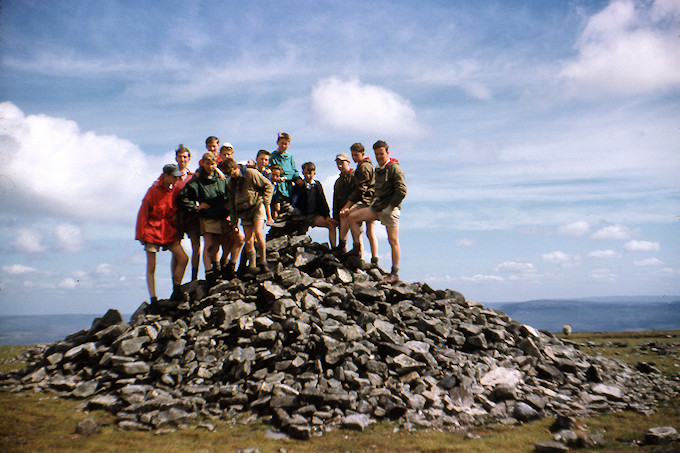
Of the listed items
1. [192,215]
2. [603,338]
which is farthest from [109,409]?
[603,338]

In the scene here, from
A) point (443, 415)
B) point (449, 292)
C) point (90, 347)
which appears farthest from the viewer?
point (449, 292)

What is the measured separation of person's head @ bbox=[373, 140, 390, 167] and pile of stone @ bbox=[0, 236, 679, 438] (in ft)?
9.84

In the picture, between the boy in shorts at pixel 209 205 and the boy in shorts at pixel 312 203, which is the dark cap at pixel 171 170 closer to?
the boy in shorts at pixel 209 205

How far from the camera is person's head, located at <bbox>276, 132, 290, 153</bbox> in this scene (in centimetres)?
1264

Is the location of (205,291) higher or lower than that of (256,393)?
higher

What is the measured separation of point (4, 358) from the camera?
48.9 ft

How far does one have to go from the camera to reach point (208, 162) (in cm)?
1062

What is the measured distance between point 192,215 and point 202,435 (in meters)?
5.67

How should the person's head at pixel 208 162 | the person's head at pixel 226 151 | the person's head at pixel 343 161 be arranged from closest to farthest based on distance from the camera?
the person's head at pixel 208 162 < the person's head at pixel 226 151 < the person's head at pixel 343 161

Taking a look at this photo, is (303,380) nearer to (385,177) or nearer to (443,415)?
(443,415)

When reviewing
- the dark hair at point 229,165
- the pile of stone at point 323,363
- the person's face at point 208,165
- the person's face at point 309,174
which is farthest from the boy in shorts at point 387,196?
the person's face at point 208,165

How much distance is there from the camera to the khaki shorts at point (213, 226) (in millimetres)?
10789

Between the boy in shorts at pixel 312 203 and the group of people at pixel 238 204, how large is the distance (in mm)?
42

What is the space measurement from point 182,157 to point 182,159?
2.0 inches
